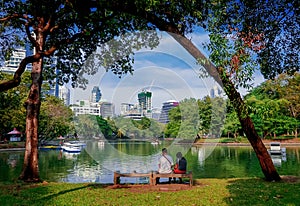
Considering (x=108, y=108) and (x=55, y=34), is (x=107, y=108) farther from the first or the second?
(x=55, y=34)

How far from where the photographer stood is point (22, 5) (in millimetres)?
10141

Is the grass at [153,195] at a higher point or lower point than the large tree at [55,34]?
lower

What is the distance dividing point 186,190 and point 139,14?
5228mm

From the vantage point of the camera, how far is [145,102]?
16.0 meters

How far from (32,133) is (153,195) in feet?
17.6

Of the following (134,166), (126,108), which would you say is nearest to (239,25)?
(126,108)

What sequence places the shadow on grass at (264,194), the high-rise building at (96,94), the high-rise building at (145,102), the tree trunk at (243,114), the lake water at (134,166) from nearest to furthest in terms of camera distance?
the shadow on grass at (264,194)
the tree trunk at (243,114)
the high-rise building at (96,94)
the high-rise building at (145,102)
the lake water at (134,166)

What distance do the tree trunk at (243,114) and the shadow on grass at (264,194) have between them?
26.1 inches

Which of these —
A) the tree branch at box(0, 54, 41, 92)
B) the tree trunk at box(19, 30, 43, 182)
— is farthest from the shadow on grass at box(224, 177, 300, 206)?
the tree trunk at box(19, 30, 43, 182)

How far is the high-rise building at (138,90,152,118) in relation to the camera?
1541 centimetres

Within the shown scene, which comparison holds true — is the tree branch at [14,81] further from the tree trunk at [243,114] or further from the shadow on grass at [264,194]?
the shadow on grass at [264,194]

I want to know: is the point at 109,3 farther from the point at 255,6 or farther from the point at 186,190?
the point at 186,190

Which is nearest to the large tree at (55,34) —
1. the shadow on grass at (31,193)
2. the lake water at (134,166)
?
the shadow on grass at (31,193)

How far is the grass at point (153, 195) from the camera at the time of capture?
6.63 m
